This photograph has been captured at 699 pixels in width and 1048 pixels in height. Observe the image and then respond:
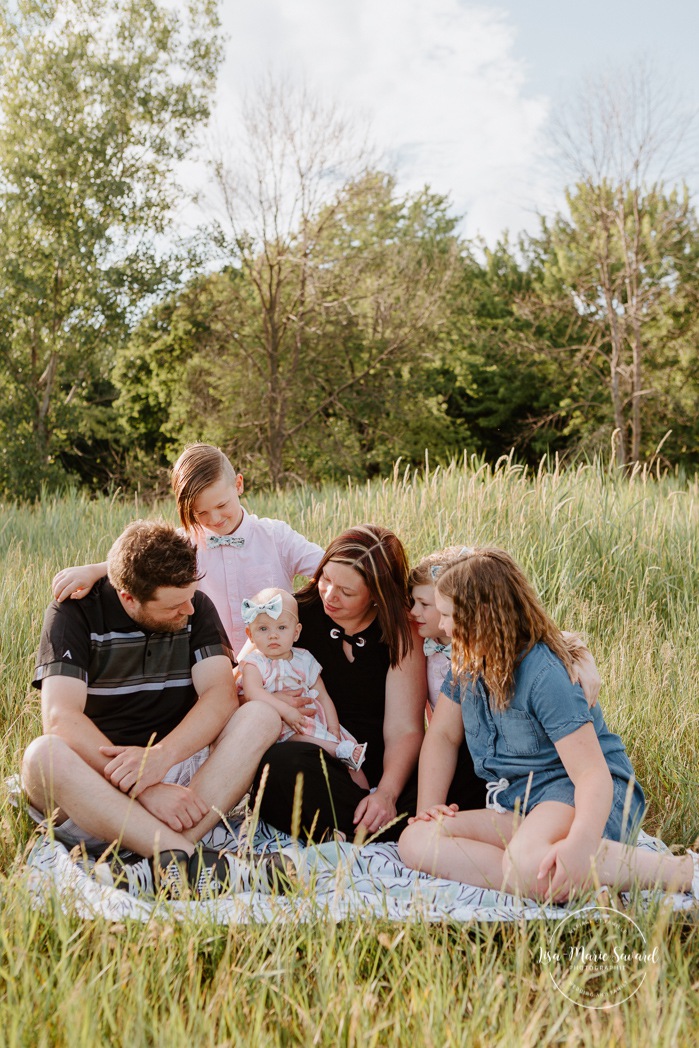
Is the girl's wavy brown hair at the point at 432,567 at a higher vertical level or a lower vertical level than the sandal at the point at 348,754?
higher

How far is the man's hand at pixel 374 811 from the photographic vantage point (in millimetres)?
2865

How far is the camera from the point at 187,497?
342 centimetres

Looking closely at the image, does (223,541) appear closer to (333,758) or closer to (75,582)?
(75,582)

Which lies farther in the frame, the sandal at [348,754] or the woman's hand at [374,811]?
the sandal at [348,754]

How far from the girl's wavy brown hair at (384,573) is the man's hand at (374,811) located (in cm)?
47

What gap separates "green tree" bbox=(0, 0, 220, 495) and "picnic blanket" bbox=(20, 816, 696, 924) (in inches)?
542

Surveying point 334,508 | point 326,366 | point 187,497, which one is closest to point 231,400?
point 326,366

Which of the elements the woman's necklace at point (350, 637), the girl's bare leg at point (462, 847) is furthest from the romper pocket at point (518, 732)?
the woman's necklace at point (350, 637)

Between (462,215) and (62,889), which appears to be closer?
(62,889)

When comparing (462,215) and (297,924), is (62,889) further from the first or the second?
(462,215)

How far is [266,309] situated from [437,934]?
15826mm

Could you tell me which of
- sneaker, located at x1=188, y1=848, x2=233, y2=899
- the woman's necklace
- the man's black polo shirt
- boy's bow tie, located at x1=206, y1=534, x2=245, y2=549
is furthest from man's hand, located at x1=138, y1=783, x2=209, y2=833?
boy's bow tie, located at x1=206, y1=534, x2=245, y2=549

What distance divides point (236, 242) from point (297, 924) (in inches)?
634

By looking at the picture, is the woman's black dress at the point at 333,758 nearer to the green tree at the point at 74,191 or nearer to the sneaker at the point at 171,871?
the sneaker at the point at 171,871
